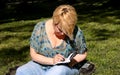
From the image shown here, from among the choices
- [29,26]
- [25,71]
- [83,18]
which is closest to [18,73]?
[25,71]

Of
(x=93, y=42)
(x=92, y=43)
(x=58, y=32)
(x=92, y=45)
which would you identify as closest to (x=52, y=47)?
(x=58, y=32)

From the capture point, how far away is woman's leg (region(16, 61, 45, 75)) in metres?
5.03

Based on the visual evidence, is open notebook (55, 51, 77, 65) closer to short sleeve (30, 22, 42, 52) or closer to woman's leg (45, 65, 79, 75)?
woman's leg (45, 65, 79, 75)

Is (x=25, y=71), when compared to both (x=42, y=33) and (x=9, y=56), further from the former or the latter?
(x=9, y=56)

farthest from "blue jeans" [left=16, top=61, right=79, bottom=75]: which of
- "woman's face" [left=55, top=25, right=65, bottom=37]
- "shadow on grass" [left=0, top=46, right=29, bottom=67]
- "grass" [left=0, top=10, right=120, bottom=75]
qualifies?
"shadow on grass" [left=0, top=46, right=29, bottom=67]

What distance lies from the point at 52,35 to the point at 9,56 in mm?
3933

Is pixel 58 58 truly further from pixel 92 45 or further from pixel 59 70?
pixel 92 45

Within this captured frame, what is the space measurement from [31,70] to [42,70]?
0.56 ft

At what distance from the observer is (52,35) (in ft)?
17.1

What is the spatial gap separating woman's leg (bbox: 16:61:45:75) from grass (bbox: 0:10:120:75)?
7.97ft

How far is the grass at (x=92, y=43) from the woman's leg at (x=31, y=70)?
7.97 ft

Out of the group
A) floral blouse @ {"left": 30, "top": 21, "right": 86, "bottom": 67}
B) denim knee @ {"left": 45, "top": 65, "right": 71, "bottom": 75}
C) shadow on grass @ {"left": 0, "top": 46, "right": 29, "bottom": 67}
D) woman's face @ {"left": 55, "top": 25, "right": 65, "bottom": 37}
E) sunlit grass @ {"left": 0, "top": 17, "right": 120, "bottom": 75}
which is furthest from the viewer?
shadow on grass @ {"left": 0, "top": 46, "right": 29, "bottom": 67}

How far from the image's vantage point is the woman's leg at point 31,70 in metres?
5.03

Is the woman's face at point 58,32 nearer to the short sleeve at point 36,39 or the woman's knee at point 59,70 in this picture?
the short sleeve at point 36,39
